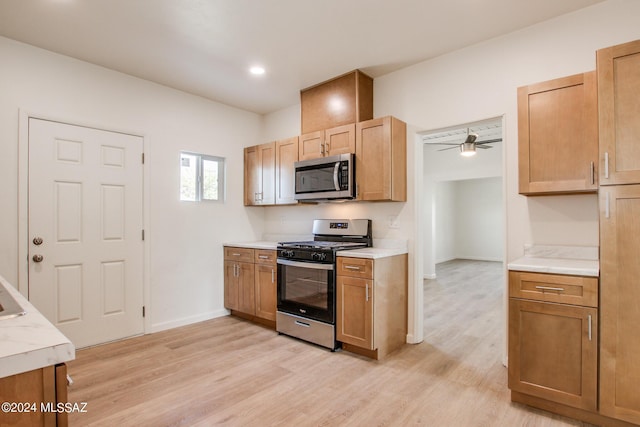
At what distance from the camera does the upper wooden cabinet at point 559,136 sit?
2.15 metres

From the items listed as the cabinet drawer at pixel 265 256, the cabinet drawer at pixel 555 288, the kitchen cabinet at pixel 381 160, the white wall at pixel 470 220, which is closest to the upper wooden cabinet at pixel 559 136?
the cabinet drawer at pixel 555 288

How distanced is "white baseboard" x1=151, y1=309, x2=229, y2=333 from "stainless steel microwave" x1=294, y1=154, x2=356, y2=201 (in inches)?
71.2

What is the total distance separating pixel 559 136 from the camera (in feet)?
7.39

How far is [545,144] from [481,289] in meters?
4.04

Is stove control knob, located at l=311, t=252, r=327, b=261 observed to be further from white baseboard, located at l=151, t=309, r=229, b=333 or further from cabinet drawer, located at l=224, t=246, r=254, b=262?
white baseboard, located at l=151, t=309, r=229, b=333

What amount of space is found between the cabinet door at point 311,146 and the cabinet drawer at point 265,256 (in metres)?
1.11

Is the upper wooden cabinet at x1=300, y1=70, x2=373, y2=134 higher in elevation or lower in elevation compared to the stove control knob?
higher

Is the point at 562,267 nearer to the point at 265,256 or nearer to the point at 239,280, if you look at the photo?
the point at 265,256

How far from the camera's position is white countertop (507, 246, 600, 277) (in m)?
1.99

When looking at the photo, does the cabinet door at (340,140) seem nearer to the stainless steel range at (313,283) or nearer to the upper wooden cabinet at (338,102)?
the upper wooden cabinet at (338,102)

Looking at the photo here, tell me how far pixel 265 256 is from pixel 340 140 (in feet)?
4.95

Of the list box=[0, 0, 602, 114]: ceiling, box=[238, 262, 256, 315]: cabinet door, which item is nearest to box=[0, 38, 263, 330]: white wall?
box=[0, 0, 602, 114]: ceiling

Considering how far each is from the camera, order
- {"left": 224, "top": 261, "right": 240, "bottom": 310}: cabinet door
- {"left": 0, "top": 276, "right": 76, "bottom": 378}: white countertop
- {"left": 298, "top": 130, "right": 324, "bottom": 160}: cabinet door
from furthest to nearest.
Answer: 1. {"left": 224, "top": 261, "right": 240, "bottom": 310}: cabinet door
2. {"left": 298, "top": 130, "right": 324, "bottom": 160}: cabinet door
3. {"left": 0, "top": 276, "right": 76, "bottom": 378}: white countertop

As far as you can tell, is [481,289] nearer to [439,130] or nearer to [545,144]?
[439,130]
